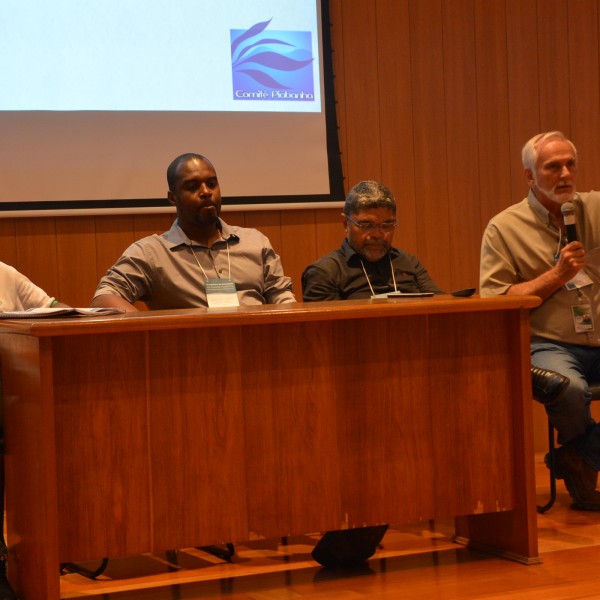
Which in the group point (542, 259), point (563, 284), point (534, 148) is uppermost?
point (534, 148)

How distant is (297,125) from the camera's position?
440 centimetres

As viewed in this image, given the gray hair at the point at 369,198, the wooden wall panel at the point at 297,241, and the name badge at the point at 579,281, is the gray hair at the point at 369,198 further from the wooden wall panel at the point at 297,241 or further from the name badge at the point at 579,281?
the wooden wall panel at the point at 297,241

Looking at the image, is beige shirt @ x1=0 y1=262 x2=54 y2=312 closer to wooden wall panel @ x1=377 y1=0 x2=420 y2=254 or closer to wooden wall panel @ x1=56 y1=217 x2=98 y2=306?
wooden wall panel @ x1=56 y1=217 x2=98 y2=306

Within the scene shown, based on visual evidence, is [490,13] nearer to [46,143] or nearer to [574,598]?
[46,143]

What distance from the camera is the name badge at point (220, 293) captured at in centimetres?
333

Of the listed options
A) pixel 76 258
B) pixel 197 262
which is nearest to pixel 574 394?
pixel 197 262

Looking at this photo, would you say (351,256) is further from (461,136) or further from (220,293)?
(461,136)

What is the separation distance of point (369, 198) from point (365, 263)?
0.85ft

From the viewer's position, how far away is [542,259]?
11.4 feet

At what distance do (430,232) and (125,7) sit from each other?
1.77m

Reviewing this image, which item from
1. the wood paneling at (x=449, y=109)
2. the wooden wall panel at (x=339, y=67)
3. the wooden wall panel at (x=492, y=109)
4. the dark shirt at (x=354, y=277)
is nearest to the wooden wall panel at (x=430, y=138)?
the wood paneling at (x=449, y=109)

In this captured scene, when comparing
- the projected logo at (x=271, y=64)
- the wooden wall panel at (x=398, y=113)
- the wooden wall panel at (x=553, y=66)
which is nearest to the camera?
the projected logo at (x=271, y=64)

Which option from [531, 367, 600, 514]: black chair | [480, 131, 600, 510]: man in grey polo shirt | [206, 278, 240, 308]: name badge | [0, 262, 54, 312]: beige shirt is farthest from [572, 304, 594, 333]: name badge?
[0, 262, 54, 312]: beige shirt

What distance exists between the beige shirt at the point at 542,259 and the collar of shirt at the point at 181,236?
0.95 m
